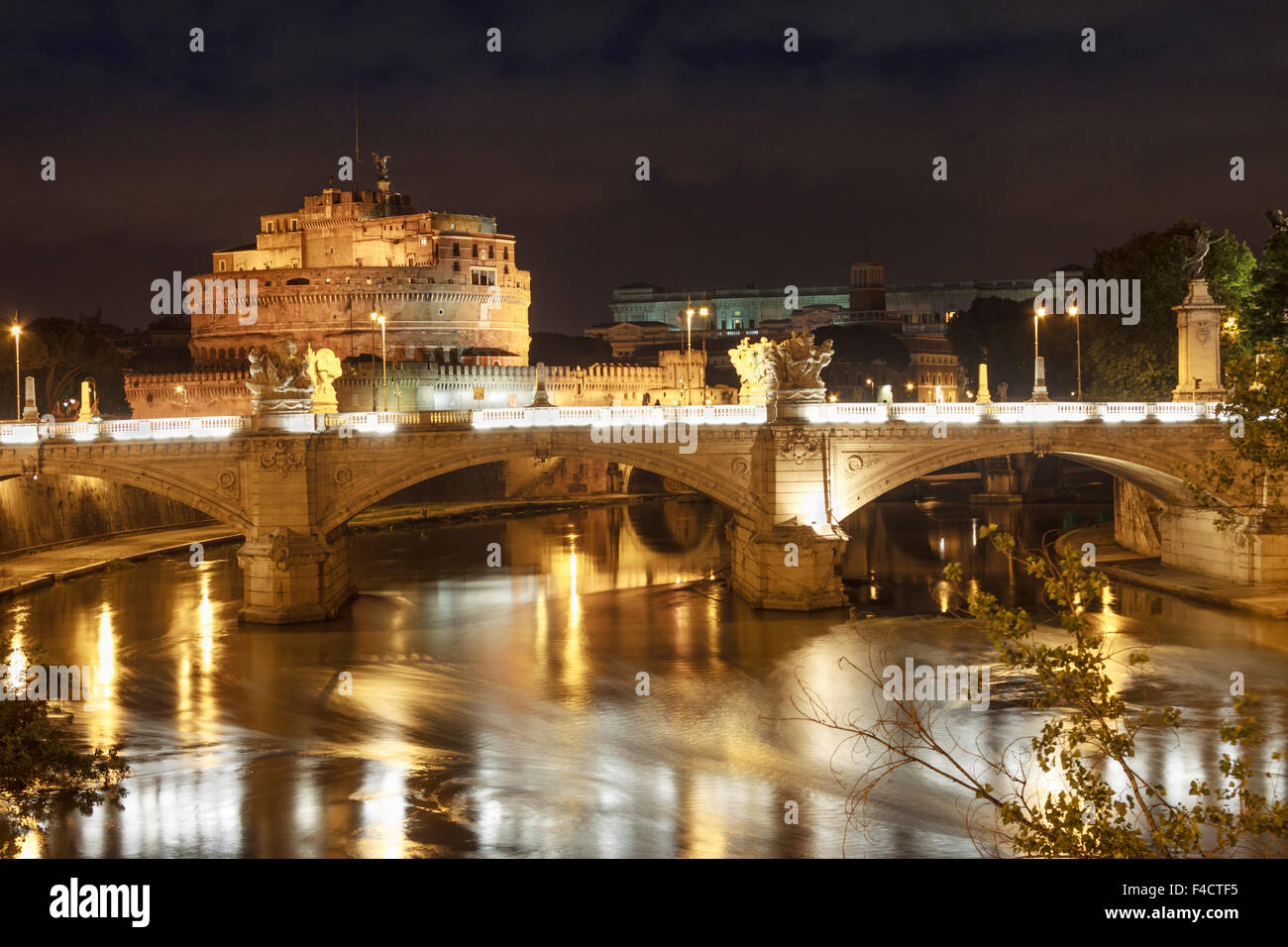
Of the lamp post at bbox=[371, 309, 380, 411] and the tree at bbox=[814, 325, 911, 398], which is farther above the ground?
the tree at bbox=[814, 325, 911, 398]

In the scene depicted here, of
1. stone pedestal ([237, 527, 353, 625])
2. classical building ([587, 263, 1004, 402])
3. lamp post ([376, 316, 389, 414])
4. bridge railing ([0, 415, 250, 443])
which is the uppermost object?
classical building ([587, 263, 1004, 402])

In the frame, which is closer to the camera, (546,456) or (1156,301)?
(546,456)

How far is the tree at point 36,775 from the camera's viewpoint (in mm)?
20625

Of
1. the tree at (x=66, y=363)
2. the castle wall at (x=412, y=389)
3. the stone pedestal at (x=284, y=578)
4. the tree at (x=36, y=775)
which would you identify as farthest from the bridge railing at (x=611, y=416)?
the tree at (x=66, y=363)

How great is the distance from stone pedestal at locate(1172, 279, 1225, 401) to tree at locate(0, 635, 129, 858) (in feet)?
114

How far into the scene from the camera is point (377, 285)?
86.2 meters

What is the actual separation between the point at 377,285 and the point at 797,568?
5204cm

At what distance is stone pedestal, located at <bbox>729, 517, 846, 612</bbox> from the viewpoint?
40.9 m

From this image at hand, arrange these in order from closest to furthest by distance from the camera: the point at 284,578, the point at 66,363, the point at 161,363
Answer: the point at 284,578 < the point at 66,363 < the point at 161,363

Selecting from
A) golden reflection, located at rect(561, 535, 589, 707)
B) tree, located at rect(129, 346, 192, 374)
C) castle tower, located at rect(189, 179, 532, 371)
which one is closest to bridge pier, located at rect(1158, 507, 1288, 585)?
golden reflection, located at rect(561, 535, 589, 707)

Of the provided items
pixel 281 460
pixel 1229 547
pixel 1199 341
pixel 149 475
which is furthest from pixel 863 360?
pixel 149 475

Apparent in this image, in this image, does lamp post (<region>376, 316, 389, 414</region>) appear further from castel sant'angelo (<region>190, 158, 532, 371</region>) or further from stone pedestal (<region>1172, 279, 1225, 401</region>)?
stone pedestal (<region>1172, 279, 1225, 401</region>)

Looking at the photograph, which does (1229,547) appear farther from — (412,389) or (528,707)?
(412,389)
